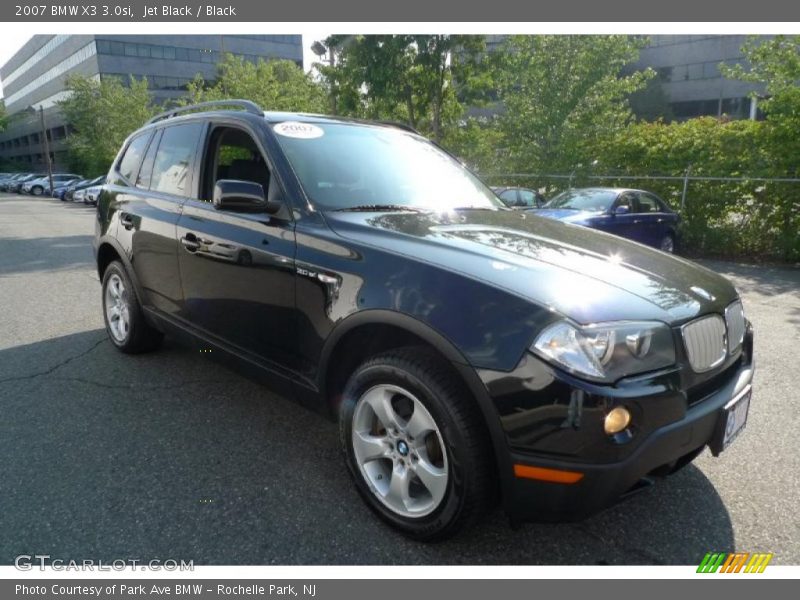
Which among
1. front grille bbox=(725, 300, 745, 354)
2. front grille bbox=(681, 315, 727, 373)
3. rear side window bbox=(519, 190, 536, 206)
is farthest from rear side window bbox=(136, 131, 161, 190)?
rear side window bbox=(519, 190, 536, 206)

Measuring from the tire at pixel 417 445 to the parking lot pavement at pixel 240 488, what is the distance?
18 centimetres

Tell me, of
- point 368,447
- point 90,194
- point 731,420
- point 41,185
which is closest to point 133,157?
point 368,447

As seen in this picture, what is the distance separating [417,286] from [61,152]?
269 ft

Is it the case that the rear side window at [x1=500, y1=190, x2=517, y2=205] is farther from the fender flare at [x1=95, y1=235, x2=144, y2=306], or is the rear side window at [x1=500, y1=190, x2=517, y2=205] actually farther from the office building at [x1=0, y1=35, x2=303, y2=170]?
the office building at [x1=0, y1=35, x2=303, y2=170]

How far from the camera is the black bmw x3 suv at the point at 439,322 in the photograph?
1.93 m

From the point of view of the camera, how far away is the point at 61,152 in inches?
2766

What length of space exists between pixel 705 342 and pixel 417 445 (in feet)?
3.98

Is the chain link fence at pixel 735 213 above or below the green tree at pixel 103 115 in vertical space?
below

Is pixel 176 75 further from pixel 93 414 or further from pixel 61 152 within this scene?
pixel 93 414

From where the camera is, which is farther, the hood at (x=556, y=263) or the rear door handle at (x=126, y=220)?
the rear door handle at (x=126, y=220)

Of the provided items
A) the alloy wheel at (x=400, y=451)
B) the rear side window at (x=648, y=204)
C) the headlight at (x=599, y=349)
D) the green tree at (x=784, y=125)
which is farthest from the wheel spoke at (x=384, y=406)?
the green tree at (x=784, y=125)

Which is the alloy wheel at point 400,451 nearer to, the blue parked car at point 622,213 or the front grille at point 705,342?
the front grille at point 705,342

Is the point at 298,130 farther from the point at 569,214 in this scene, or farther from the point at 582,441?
the point at 569,214

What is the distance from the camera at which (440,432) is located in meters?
2.17
